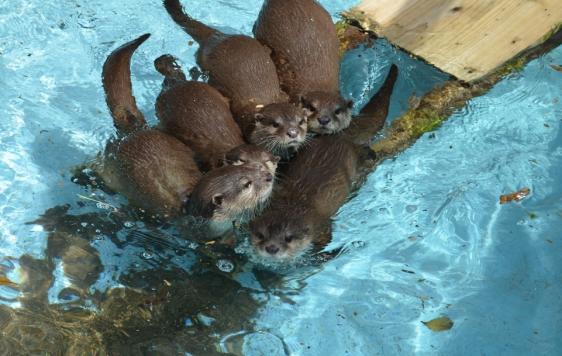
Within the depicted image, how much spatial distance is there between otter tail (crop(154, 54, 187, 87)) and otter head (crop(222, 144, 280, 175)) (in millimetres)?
801

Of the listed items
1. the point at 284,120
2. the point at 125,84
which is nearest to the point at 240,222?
the point at 284,120

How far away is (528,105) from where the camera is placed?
3.99 metres

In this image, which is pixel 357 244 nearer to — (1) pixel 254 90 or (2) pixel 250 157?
(2) pixel 250 157

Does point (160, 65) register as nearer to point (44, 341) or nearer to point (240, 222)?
point (240, 222)

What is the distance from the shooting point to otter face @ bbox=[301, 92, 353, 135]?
344 cm

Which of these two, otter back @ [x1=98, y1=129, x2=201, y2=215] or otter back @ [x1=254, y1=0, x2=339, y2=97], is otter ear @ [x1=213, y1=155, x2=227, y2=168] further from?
otter back @ [x1=254, y1=0, x2=339, y2=97]

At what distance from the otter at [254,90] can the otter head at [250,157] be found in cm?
19

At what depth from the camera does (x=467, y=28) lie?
4113mm

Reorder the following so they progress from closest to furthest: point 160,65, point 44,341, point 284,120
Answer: point 44,341
point 284,120
point 160,65

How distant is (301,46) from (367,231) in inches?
38.3

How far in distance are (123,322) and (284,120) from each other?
1093mm

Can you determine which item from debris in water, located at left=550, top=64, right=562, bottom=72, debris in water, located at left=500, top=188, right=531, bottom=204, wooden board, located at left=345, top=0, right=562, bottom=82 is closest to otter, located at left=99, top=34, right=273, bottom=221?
debris in water, located at left=500, top=188, right=531, bottom=204

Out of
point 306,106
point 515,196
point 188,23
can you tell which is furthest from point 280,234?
point 188,23

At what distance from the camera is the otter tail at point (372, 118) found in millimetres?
3545
